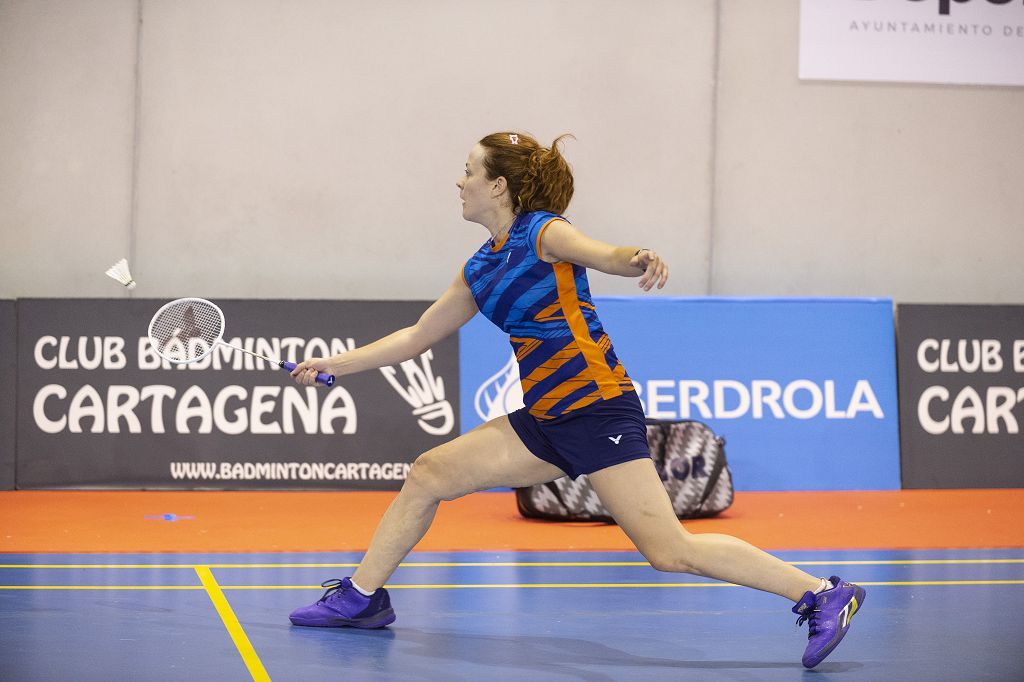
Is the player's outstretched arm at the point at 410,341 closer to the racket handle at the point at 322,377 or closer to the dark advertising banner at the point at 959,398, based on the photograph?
the racket handle at the point at 322,377

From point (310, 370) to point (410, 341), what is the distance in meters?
0.35

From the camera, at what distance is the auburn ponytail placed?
3.89 metres

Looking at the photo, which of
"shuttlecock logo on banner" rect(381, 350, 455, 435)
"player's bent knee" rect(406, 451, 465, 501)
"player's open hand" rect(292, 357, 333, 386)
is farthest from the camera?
"shuttlecock logo on banner" rect(381, 350, 455, 435)

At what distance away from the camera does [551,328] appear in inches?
150

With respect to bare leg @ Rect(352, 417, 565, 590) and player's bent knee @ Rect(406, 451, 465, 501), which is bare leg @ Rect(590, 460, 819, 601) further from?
player's bent knee @ Rect(406, 451, 465, 501)

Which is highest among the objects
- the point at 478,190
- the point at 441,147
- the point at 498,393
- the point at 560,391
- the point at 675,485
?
the point at 441,147

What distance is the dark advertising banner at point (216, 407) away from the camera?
26.2ft

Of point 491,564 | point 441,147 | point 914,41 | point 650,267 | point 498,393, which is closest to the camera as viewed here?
point 650,267

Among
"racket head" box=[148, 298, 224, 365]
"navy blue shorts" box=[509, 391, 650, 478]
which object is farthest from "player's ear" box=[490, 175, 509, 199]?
"racket head" box=[148, 298, 224, 365]

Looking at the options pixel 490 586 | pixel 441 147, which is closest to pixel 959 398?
pixel 441 147

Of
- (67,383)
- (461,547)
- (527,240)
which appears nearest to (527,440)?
(527,240)

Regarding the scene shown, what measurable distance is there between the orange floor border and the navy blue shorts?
2232 millimetres

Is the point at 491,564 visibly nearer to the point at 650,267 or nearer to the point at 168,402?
the point at 650,267

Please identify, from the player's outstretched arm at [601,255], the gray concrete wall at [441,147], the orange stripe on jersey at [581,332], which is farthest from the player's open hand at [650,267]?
the gray concrete wall at [441,147]
